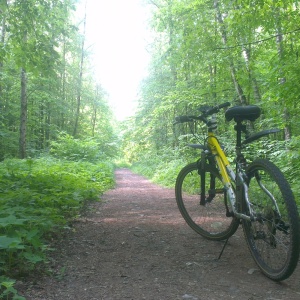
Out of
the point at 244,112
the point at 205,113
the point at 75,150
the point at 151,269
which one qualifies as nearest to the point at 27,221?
the point at 151,269

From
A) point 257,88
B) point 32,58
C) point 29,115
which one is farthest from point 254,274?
point 29,115

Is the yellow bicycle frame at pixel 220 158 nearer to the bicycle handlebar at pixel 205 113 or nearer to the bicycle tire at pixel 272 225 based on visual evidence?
the bicycle handlebar at pixel 205 113

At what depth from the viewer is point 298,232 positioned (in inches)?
79.0

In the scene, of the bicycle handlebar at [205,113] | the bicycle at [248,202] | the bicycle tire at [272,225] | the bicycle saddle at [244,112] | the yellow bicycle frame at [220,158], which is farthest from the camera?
the bicycle handlebar at [205,113]

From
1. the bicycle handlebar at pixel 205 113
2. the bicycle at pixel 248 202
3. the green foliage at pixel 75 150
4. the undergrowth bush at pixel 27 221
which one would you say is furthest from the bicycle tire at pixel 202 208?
the green foliage at pixel 75 150

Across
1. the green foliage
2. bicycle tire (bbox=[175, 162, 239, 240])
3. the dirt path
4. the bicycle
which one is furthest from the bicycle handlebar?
the green foliage

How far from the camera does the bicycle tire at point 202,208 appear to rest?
133 inches

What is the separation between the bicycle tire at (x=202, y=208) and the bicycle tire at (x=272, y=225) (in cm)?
61

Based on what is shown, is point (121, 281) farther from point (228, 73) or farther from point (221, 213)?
point (228, 73)

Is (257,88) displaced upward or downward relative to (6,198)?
upward

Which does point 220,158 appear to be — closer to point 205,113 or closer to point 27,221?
point 205,113

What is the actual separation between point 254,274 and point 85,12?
82.7 feet

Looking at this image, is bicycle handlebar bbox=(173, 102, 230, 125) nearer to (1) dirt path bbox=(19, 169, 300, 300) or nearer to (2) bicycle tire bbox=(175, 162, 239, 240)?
(2) bicycle tire bbox=(175, 162, 239, 240)

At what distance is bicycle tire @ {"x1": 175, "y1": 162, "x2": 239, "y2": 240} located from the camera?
133 inches
